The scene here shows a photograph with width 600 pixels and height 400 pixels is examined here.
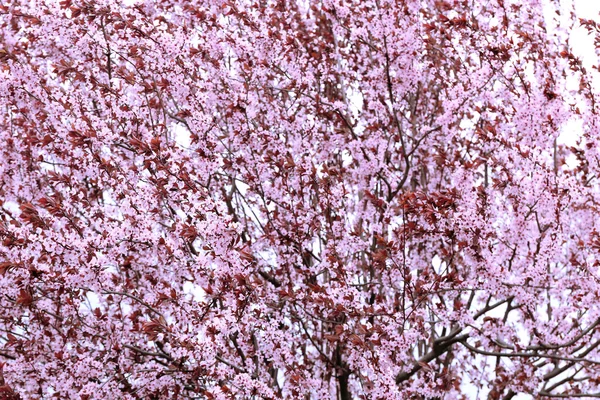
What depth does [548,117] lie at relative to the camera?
22.2 ft

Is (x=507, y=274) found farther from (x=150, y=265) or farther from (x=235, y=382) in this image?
(x=150, y=265)

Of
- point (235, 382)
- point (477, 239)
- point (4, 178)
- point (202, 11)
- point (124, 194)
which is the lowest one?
point (235, 382)

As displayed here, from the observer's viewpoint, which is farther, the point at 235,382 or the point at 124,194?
the point at 124,194

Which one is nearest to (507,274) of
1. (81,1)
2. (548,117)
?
(548,117)

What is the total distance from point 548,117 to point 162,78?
4.11 meters

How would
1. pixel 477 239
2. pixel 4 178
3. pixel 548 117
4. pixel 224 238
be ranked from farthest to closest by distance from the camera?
pixel 4 178 < pixel 548 117 < pixel 477 239 < pixel 224 238

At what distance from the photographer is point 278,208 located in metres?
7.76

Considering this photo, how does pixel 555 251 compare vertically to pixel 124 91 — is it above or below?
below

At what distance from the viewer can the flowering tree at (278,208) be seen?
5879mm

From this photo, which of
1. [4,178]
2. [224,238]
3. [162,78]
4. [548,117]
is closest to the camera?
[224,238]

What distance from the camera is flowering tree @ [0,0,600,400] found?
5.88 m

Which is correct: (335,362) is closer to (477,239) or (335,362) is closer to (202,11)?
(477,239)

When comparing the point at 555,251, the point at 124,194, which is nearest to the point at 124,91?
the point at 124,194

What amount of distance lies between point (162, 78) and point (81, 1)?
133 cm
